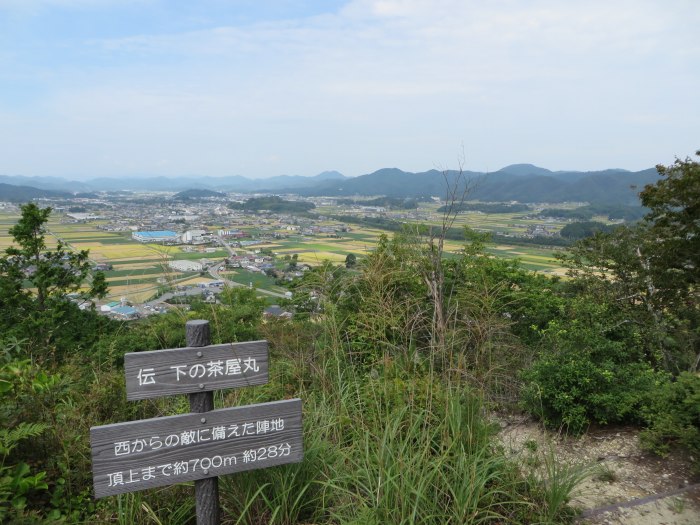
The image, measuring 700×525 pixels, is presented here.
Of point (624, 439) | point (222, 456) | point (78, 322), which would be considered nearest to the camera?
point (222, 456)

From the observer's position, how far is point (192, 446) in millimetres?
2174

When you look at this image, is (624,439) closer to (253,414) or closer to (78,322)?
(253,414)

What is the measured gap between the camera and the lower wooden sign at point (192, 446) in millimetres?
2043

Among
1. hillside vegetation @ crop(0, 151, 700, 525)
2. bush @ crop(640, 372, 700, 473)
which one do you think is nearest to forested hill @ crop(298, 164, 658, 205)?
hillside vegetation @ crop(0, 151, 700, 525)

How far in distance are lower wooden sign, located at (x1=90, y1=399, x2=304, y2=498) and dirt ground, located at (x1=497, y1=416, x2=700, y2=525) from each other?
1.40 metres

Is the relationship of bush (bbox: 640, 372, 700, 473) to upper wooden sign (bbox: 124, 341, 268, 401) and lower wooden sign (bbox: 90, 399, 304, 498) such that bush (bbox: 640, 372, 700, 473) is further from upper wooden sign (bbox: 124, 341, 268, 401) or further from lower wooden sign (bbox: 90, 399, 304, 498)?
upper wooden sign (bbox: 124, 341, 268, 401)

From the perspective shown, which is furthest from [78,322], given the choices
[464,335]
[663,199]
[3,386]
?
[663,199]

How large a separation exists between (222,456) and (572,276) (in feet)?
41.1

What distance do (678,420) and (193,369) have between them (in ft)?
12.3

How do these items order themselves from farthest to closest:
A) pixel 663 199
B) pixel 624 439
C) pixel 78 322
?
pixel 78 322, pixel 663 199, pixel 624 439

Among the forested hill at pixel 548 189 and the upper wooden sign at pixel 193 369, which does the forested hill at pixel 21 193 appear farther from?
the upper wooden sign at pixel 193 369

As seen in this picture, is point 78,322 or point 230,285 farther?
point 78,322

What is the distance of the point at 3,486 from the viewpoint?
6.55 ft

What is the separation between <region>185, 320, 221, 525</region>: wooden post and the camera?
7.35ft
